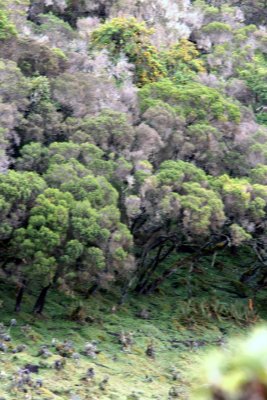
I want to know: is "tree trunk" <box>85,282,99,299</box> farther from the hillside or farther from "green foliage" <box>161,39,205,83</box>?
"green foliage" <box>161,39,205,83</box>

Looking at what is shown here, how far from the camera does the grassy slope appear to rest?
14133 millimetres

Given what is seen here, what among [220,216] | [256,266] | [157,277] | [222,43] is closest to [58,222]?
[220,216]

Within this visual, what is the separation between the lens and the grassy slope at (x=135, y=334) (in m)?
14.1

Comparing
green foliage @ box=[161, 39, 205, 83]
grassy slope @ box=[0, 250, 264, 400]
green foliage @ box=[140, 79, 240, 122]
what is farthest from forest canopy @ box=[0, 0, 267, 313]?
grassy slope @ box=[0, 250, 264, 400]

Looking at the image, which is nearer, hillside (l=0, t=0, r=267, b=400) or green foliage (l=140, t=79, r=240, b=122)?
hillside (l=0, t=0, r=267, b=400)

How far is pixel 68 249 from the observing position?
16.2 meters

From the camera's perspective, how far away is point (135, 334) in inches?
714

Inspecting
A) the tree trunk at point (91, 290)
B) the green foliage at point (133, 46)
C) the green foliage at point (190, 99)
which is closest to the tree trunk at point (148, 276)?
the tree trunk at point (91, 290)

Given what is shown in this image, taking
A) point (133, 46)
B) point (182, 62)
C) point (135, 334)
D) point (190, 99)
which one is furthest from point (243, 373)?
point (182, 62)

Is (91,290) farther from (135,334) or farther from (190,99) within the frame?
(190,99)

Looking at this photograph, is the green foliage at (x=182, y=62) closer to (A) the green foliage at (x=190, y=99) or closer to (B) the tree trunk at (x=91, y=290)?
(A) the green foliage at (x=190, y=99)

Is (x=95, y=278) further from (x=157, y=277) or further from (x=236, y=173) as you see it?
(x=236, y=173)

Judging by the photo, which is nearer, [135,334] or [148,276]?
[135,334]

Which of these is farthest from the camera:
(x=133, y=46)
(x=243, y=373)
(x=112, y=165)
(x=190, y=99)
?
(x=133, y=46)
